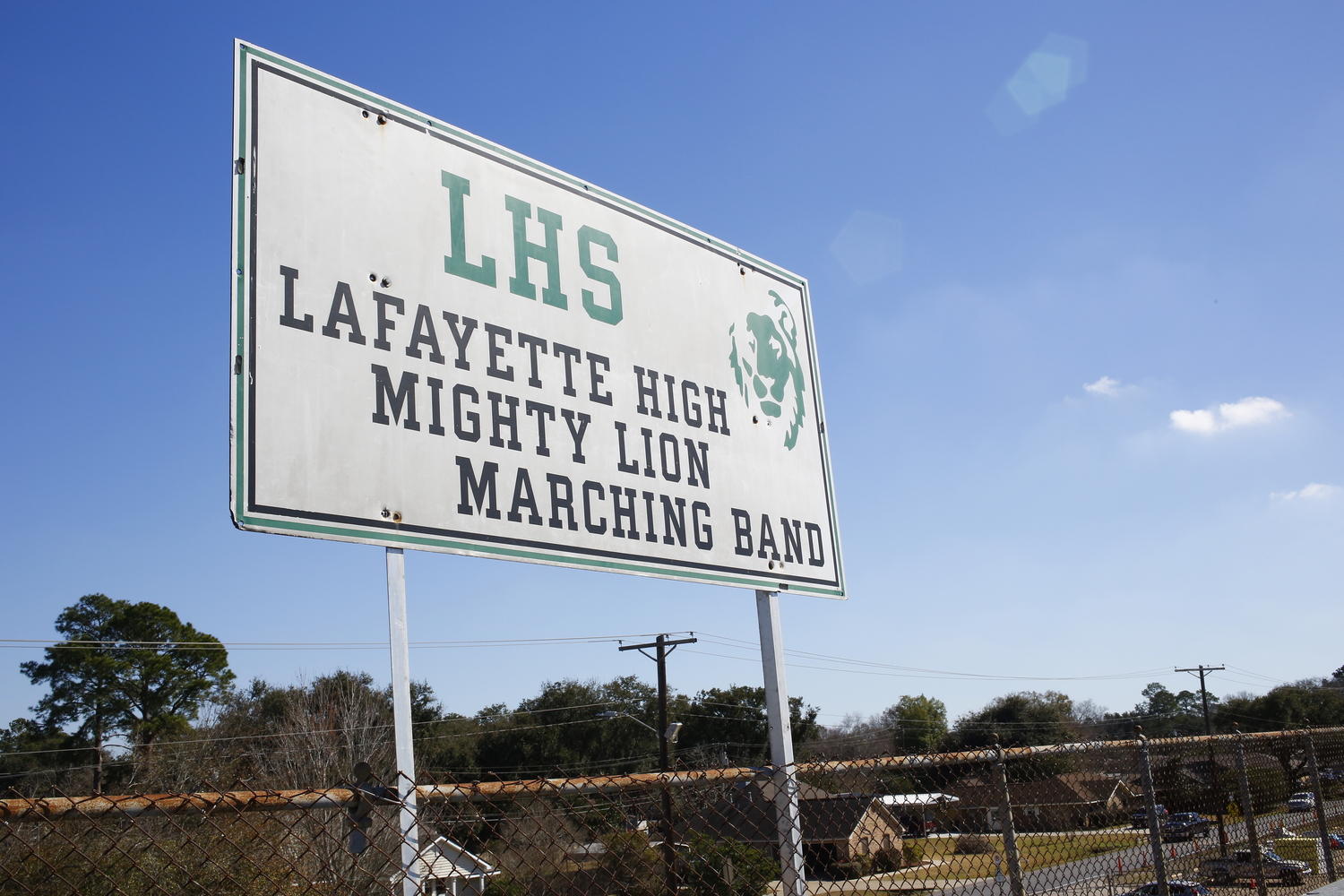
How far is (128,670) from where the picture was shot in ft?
127

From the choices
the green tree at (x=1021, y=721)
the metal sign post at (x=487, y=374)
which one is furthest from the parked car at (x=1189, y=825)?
the green tree at (x=1021, y=721)

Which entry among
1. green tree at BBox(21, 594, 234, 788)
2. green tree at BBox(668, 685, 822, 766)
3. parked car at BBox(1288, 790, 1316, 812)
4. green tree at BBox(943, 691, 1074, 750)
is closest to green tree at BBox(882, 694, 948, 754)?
green tree at BBox(943, 691, 1074, 750)

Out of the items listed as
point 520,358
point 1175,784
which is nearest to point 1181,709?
point 1175,784

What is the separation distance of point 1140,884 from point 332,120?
24.6 feet

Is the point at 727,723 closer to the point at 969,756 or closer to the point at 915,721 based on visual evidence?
the point at 915,721

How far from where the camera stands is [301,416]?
2.88 metres

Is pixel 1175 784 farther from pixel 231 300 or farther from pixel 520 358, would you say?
pixel 231 300

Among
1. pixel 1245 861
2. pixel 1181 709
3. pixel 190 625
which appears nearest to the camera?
pixel 1245 861

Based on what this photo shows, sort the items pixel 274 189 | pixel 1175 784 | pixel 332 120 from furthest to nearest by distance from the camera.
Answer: pixel 1175 784 < pixel 332 120 < pixel 274 189

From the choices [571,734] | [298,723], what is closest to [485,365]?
[298,723]

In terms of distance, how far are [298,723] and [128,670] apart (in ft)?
43.3

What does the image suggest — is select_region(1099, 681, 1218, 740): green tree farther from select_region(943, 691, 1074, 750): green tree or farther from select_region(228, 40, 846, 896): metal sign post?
select_region(228, 40, 846, 896): metal sign post

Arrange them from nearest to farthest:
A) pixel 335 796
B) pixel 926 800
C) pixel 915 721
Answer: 1. pixel 335 796
2. pixel 926 800
3. pixel 915 721

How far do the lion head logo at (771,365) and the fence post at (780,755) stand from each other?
941mm
